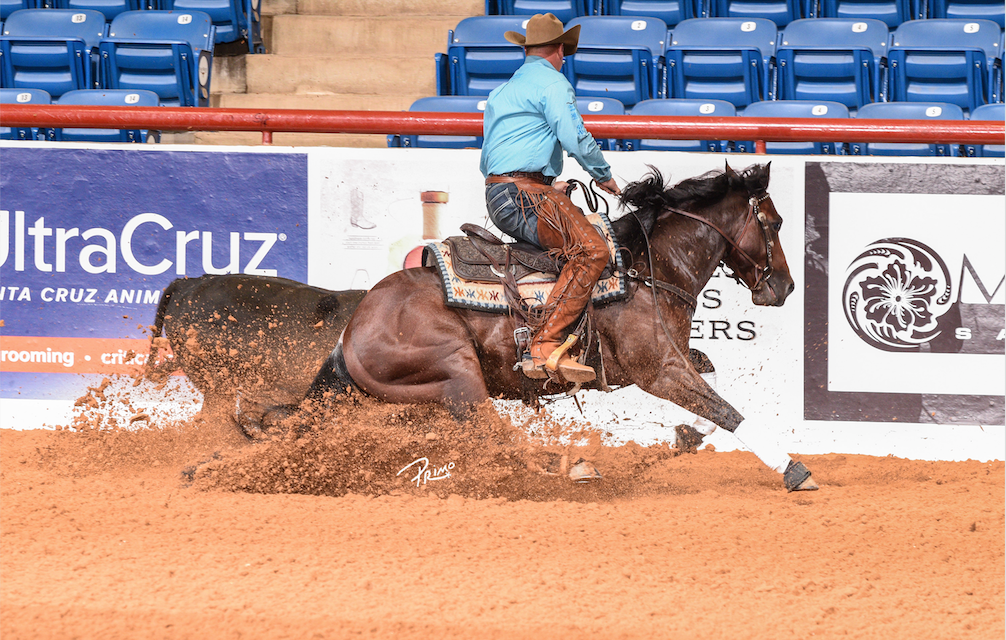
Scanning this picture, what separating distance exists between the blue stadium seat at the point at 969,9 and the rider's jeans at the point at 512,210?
7022 millimetres

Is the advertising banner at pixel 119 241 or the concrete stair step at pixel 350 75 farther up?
the concrete stair step at pixel 350 75

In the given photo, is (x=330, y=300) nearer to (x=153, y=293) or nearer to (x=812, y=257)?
(x=153, y=293)

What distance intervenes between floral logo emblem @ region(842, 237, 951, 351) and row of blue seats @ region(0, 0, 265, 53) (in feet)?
22.7

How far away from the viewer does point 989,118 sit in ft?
23.2

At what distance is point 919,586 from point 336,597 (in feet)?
7.14

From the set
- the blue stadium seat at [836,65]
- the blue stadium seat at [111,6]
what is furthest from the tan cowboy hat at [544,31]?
the blue stadium seat at [111,6]

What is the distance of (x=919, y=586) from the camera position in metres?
3.33

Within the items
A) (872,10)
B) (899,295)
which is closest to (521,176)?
(899,295)

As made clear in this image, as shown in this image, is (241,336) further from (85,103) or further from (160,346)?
(85,103)

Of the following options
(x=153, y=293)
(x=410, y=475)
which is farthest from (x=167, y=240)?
(x=410, y=475)

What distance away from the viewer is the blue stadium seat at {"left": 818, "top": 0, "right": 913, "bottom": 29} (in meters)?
9.33

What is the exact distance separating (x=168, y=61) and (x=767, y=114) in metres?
5.63

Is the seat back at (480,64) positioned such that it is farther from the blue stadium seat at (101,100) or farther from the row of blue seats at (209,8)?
the blue stadium seat at (101,100)

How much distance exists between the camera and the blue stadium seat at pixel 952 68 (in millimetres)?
8039
